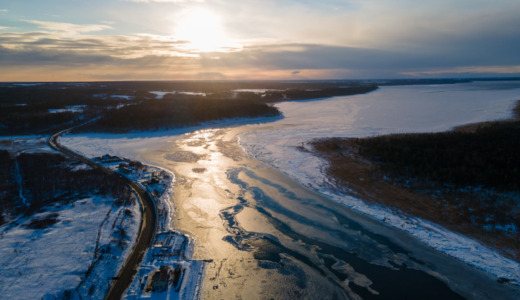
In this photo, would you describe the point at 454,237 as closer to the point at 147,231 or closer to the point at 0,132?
the point at 147,231

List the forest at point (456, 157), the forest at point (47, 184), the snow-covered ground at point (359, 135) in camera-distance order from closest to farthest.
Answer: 1. the snow-covered ground at point (359, 135)
2. the forest at point (47, 184)
3. the forest at point (456, 157)

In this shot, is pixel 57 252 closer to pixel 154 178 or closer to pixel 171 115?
pixel 154 178

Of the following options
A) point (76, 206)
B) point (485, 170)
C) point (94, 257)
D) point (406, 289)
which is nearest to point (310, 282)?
point (406, 289)

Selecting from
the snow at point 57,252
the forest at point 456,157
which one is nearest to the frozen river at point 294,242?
the snow at point 57,252

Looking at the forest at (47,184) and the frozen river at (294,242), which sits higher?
the forest at (47,184)

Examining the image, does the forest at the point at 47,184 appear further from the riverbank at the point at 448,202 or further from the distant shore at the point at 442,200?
the riverbank at the point at 448,202

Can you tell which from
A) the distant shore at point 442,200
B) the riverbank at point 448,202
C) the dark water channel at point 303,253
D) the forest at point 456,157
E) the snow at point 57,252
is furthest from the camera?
the forest at point 456,157

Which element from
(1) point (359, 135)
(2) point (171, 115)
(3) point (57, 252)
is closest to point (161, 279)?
(3) point (57, 252)
